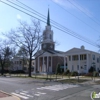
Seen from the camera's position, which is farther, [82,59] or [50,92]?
[82,59]

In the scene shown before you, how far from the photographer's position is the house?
51534 mm

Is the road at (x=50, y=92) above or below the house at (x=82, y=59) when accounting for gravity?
below

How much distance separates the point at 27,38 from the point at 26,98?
31429 mm

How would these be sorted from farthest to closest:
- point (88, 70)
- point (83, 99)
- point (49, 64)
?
point (49, 64) → point (88, 70) → point (83, 99)

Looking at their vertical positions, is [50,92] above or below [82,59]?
below

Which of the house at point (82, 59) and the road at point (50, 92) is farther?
the house at point (82, 59)

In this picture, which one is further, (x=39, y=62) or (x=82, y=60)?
(x=39, y=62)

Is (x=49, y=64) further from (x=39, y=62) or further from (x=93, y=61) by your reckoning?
(x=93, y=61)

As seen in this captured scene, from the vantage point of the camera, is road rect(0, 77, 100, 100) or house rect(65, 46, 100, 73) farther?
house rect(65, 46, 100, 73)

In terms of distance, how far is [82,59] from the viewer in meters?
53.8

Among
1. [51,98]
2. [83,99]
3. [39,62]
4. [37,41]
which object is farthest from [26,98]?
[39,62]

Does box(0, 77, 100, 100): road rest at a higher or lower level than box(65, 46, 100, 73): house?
lower

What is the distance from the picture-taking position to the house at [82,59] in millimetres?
51534

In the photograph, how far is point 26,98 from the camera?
486 inches
